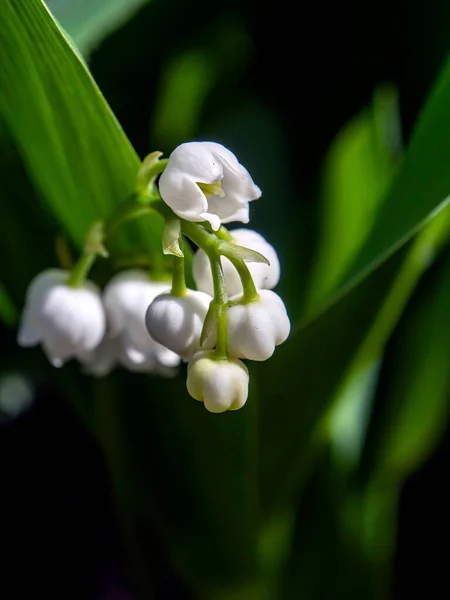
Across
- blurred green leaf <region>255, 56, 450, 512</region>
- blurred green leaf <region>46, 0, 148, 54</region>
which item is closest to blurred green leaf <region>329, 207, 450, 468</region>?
blurred green leaf <region>255, 56, 450, 512</region>

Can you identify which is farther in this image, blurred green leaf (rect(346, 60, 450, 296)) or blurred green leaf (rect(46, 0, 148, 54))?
blurred green leaf (rect(46, 0, 148, 54))

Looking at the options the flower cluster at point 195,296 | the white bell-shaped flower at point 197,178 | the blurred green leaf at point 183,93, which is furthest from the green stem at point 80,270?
the blurred green leaf at point 183,93

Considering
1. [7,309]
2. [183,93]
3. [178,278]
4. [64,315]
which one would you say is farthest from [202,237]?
[183,93]

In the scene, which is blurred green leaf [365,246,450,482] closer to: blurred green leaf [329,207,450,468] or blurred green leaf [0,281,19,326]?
blurred green leaf [329,207,450,468]

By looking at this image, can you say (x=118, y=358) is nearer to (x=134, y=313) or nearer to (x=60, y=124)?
(x=134, y=313)

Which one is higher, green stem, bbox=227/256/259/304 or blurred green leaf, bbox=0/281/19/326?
green stem, bbox=227/256/259/304

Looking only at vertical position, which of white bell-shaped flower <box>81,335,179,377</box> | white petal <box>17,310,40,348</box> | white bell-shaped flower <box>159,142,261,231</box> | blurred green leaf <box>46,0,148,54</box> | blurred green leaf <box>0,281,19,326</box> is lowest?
white bell-shaped flower <box>81,335,179,377</box>

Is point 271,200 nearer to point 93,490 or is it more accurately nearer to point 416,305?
point 416,305

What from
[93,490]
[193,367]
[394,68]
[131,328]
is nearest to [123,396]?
[131,328]
